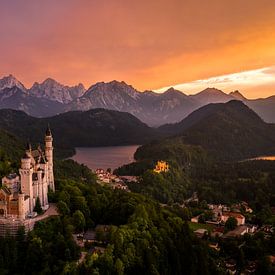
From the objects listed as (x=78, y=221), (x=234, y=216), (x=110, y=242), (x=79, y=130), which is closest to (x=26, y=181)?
(x=78, y=221)

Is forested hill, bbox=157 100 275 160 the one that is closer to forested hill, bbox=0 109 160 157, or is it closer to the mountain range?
the mountain range

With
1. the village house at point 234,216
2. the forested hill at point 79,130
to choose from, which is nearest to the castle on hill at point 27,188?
the village house at point 234,216

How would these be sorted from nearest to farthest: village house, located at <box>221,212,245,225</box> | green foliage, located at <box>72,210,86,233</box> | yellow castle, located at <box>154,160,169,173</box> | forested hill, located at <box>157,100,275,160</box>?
1. green foliage, located at <box>72,210,86,233</box>
2. village house, located at <box>221,212,245,225</box>
3. yellow castle, located at <box>154,160,169,173</box>
4. forested hill, located at <box>157,100,275,160</box>

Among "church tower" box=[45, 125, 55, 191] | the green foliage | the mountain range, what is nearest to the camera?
the green foliage

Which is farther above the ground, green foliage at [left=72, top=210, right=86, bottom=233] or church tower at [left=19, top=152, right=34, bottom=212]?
church tower at [left=19, top=152, right=34, bottom=212]

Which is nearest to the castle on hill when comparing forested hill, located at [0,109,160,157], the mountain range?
the mountain range

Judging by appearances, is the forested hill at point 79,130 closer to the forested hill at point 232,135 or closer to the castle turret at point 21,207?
the forested hill at point 232,135

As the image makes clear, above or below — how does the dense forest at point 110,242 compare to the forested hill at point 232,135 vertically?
below
